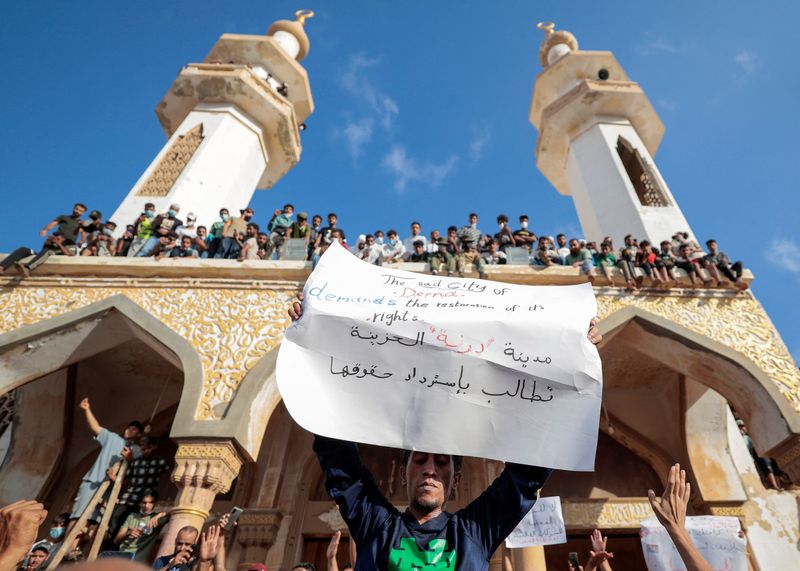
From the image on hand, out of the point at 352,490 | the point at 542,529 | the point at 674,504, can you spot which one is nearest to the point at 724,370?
the point at 542,529

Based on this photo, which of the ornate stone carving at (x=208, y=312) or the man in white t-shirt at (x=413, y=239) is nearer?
the ornate stone carving at (x=208, y=312)

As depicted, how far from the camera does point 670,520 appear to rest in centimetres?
160

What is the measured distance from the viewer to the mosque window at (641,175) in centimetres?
1022

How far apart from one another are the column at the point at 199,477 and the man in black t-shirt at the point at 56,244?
10.7 ft

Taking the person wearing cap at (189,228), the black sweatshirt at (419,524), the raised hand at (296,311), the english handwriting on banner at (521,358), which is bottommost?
the black sweatshirt at (419,524)

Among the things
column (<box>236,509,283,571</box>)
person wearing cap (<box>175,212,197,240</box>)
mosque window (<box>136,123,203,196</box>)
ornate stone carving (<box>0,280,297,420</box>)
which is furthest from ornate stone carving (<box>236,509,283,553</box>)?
mosque window (<box>136,123,203,196</box>)

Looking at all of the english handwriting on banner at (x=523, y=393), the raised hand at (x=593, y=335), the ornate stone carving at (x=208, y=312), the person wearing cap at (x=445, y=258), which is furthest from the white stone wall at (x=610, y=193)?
the english handwriting on banner at (x=523, y=393)

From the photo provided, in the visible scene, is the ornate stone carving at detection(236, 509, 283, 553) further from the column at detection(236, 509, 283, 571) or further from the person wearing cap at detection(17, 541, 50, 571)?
the person wearing cap at detection(17, 541, 50, 571)

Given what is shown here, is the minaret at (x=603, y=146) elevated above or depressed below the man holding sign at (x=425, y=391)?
above

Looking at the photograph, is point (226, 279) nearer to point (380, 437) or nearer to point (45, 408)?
point (45, 408)

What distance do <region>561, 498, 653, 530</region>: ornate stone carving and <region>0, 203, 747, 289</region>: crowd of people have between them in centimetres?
306

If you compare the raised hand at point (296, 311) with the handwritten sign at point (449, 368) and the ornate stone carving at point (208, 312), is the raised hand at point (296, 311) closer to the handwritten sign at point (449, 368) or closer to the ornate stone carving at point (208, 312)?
the handwritten sign at point (449, 368)

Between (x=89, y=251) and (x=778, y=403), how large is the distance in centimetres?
829

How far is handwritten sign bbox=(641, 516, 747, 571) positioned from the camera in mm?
3785
